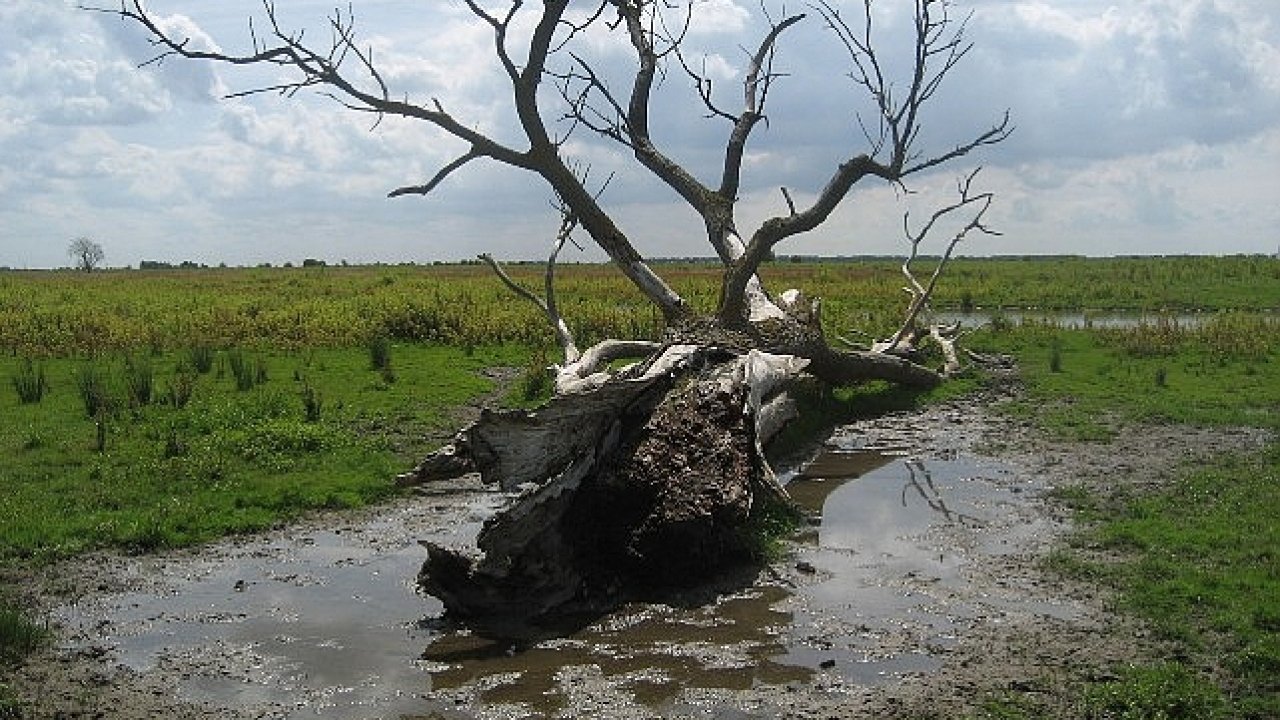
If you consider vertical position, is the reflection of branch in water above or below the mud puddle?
above

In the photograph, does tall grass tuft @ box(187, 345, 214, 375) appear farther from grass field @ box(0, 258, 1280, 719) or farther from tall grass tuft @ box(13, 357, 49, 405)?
tall grass tuft @ box(13, 357, 49, 405)

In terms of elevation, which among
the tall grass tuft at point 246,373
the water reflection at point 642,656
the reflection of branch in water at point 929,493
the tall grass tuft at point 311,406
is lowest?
the water reflection at point 642,656

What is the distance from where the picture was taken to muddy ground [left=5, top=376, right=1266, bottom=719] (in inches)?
249

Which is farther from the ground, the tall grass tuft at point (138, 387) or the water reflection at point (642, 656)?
the tall grass tuft at point (138, 387)

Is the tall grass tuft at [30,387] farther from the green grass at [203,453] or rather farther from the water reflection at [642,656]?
the water reflection at [642,656]

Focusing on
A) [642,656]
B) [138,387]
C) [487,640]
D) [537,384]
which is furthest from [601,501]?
[138,387]

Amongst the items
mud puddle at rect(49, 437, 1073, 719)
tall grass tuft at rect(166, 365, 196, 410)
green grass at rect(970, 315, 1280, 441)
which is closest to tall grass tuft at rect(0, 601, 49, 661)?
mud puddle at rect(49, 437, 1073, 719)

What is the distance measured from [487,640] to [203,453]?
6.05 meters

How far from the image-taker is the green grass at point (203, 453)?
9883mm

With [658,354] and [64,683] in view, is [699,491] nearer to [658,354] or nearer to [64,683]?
[658,354]

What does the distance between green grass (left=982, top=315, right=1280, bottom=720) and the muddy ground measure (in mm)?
320

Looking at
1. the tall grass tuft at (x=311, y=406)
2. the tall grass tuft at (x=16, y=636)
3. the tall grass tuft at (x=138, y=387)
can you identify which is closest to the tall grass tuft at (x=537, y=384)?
the tall grass tuft at (x=311, y=406)

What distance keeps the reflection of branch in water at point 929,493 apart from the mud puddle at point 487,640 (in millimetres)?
162

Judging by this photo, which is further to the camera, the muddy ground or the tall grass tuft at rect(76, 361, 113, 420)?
the tall grass tuft at rect(76, 361, 113, 420)
